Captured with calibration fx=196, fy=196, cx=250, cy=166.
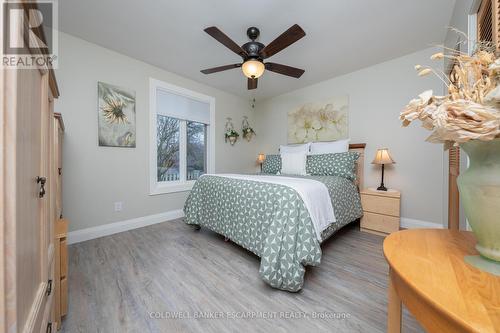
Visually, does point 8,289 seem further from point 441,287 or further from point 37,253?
point 441,287

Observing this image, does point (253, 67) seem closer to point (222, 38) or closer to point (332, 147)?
point (222, 38)

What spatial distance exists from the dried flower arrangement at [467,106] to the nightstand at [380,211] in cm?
217

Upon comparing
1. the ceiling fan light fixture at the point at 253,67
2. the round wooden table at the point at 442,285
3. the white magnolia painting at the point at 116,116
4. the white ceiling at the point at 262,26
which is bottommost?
the round wooden table at the point at 442,285

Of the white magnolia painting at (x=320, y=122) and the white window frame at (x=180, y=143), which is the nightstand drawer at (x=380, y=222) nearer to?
the white magnolia painting at (x=320, y=122)

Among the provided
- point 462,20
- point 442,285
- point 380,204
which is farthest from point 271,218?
point 462,20

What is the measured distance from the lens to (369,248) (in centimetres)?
213

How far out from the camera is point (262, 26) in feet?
6.81

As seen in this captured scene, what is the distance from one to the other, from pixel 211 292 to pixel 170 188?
2075 mm

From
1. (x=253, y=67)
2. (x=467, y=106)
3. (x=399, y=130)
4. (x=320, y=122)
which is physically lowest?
(x=467, y=106)

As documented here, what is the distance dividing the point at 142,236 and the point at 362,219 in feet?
9.44

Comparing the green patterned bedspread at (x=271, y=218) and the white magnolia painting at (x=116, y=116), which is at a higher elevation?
the white magnolia painting at (x=116, y=116)

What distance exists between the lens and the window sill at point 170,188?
2.98 meters

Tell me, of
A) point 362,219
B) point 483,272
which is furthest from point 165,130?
point 483,272

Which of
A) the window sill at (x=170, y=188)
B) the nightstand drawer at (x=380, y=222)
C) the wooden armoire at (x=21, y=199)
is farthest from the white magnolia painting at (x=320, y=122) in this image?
the wooden armoire at (x=21, y=199)
